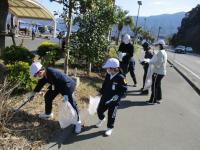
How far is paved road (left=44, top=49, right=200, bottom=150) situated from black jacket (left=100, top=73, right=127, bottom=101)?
2.47ft

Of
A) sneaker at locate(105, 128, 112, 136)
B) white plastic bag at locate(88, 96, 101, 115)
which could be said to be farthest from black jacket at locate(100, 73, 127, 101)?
sneaker at locate(105, 128, 112, 136)

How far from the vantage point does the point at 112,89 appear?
7531 millimetres

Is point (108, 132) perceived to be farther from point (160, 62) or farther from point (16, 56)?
point (16, 56)

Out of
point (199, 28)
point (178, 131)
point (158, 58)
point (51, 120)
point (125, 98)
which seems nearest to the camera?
point (51, 120)

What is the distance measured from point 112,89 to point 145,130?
1.30 metres

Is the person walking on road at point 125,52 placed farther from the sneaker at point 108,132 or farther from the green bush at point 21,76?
the sneaker at point 108,132

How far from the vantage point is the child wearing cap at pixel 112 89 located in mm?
7414

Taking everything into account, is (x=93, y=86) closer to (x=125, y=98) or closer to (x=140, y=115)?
(x=125, y=98)

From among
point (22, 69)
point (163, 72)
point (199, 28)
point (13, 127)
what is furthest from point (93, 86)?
point (199, 28)

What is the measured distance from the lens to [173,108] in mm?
10906

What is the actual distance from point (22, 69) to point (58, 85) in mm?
2112

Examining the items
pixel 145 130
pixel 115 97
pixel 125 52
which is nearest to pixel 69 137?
pixel 115 97

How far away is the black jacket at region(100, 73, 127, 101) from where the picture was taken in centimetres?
743

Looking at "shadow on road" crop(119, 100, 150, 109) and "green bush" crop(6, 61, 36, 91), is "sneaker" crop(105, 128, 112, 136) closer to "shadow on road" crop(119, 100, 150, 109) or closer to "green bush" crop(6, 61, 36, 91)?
"green bush" crop(6, 61, 36, 91)
